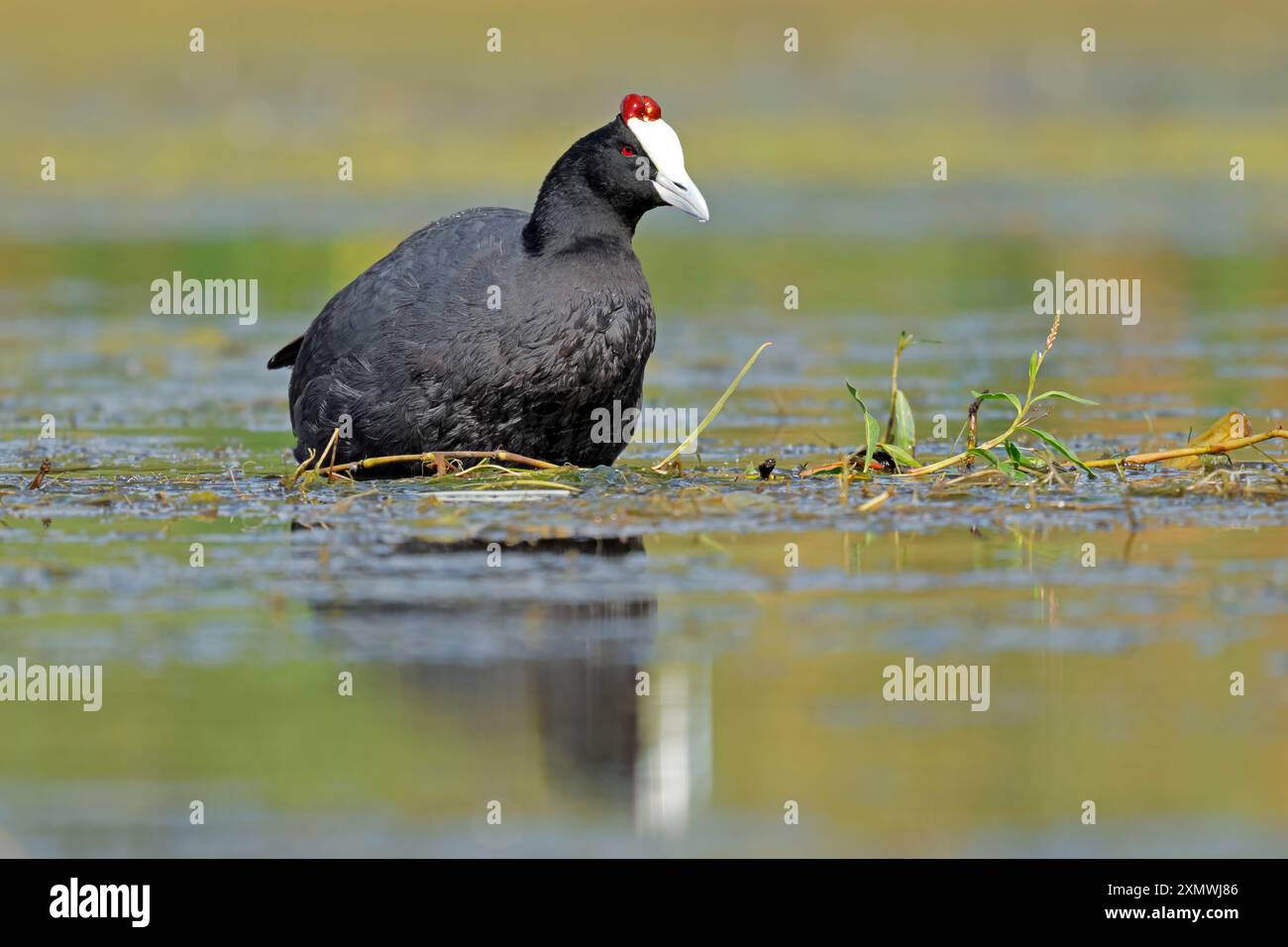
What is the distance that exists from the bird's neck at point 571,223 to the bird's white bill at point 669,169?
170 millimetres

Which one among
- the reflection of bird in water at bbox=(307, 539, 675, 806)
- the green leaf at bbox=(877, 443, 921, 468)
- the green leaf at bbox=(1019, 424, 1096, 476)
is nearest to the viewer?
the reflection of bird in water at bbox=(307, 539, 675, 806)

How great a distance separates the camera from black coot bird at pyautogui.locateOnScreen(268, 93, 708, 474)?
8.56 meters

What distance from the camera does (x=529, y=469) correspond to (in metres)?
8.77

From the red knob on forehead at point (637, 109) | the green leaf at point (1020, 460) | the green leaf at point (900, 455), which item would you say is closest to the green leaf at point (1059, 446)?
the green leaf at point (1020, 460)

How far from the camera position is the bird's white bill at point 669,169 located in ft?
28.4

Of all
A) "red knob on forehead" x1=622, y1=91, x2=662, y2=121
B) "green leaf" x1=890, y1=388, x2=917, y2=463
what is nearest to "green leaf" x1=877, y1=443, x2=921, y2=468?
"green leaf" x1=890, y1=388, x2=917, y2=463

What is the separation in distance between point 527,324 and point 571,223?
1.66ft

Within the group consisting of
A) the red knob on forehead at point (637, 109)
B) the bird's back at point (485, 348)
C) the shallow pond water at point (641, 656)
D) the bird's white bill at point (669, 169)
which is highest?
the red knob on forehead at point (637, 109)

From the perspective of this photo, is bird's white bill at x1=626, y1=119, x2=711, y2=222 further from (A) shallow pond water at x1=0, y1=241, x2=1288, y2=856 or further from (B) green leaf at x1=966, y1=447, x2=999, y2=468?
(B) green leaf at x1=966, y1=447, x2=999, y2=468

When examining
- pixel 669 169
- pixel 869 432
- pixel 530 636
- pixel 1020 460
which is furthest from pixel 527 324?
pixel 530 636

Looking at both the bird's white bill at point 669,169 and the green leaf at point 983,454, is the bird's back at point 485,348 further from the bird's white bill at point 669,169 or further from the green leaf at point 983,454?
the green leaf at point 983,454

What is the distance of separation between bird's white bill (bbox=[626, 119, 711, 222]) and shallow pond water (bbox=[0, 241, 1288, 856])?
110cm
